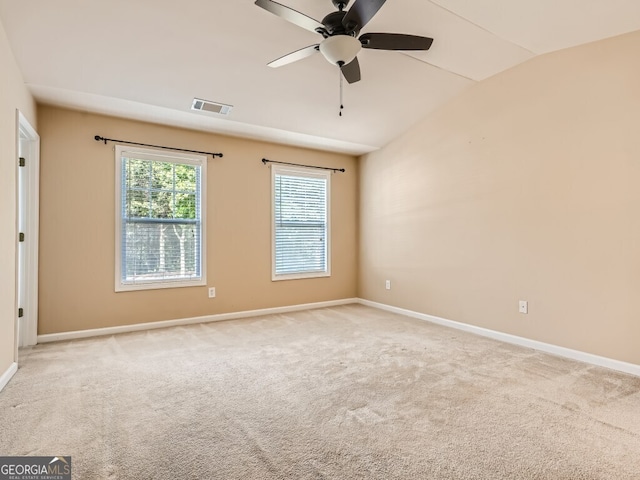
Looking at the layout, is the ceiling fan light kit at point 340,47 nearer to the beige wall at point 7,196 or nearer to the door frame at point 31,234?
the beige wall at point 7,196

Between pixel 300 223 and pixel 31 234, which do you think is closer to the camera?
pixel 31 234

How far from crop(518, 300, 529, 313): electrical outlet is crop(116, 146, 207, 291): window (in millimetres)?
3693

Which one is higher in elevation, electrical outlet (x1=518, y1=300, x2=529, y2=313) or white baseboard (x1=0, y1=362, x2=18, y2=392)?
electrical outlet (x1=518, y1=300, x2=529, y2=313)

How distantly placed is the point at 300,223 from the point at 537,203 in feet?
10.2

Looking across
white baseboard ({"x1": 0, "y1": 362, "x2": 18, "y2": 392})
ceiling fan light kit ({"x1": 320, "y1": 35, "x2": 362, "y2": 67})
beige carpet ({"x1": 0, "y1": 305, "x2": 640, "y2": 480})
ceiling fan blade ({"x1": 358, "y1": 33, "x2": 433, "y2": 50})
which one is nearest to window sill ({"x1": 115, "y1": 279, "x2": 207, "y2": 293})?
beige carpet ({"x1": 0, "y1": 305, "x2": 640, "y2": 480})

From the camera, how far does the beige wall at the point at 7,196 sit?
2.53 metres

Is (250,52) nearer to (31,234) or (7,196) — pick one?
(7,196)

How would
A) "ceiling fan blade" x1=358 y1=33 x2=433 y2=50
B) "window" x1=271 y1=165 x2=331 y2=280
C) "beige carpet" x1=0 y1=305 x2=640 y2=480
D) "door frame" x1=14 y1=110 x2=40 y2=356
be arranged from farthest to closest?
"window" x1=271 y1=165 x2=331 y2=280
"door frame" x1=14 y1=110 x2=40 y2=356
"ceiling fan blade" x1=358 y1=33 x2=433 y2=50
"beige carpet" x1=0 y1=305 x2=640 y2=480

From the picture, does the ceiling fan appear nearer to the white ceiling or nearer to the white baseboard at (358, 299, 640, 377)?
the white ceiling

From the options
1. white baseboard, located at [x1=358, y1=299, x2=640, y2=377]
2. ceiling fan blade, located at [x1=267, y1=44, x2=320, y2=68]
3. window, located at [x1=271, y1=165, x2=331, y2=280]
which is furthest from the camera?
window, located at [x1=271, y1=165, x2=331, y2=280]

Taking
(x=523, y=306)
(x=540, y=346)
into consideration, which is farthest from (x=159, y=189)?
(x=540, y=346)

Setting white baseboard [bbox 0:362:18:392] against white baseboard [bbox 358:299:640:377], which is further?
white baseboard [bbox 358:299:640:377]

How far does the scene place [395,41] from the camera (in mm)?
2461

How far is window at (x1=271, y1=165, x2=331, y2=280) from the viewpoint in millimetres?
5105
